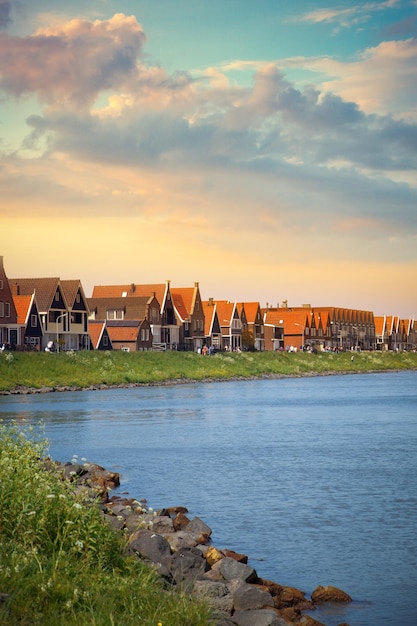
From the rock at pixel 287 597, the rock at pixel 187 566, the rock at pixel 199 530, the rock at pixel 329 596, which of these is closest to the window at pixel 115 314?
the rock at pixel 199 530

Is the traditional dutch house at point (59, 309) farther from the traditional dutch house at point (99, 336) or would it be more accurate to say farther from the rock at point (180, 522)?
the rock at point (180, 522)

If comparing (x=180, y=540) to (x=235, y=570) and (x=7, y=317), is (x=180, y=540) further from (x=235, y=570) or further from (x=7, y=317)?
(x=7, y=317)

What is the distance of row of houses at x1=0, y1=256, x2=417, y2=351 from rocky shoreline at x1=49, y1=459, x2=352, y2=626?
69.6m

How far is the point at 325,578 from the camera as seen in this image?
16.0 meters

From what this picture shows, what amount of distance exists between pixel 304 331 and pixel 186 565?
14965 cm

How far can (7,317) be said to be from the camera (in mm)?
86750

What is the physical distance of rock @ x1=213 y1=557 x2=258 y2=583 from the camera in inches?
563

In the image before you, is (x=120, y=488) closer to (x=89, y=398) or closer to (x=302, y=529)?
(x=302, y=529)

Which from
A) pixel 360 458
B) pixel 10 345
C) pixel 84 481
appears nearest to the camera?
pixel 84 481

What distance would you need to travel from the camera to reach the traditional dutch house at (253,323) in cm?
14050

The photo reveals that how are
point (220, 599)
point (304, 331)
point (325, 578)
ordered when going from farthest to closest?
point (304, 331) → point (325, 578) → point (220, 599)

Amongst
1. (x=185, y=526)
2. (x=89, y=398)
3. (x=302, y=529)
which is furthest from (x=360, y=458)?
(x=89, y=398)

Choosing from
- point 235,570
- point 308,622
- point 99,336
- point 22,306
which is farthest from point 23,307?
point 308,622

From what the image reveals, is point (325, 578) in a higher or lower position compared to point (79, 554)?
lower
